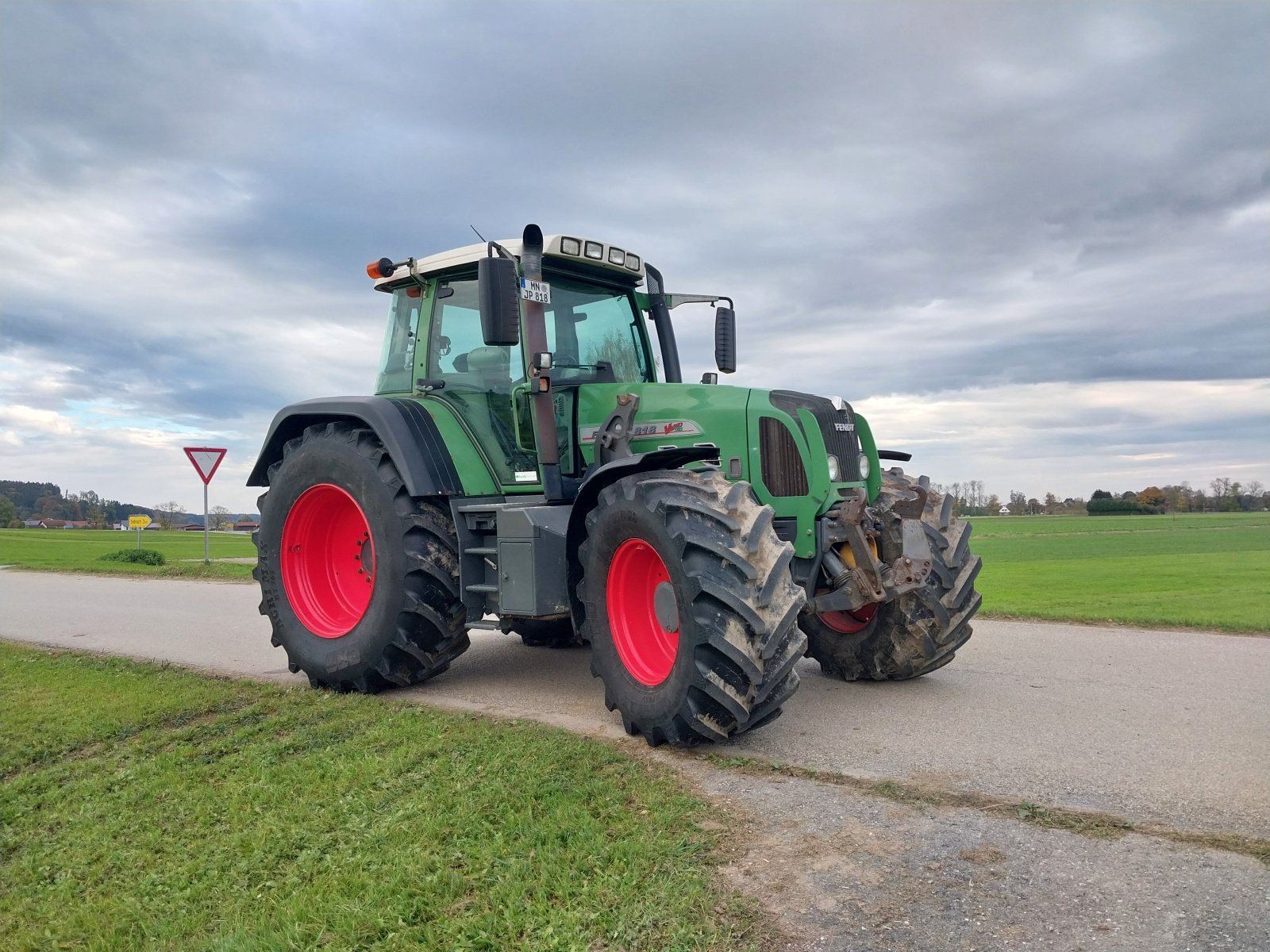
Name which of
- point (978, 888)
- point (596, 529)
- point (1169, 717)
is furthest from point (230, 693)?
point (1169, 717)

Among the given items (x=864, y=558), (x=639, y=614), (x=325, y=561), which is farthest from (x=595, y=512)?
(x=325, y=561)

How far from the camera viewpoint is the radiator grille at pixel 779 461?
230 inches

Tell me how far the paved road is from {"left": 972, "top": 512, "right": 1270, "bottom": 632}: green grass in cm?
111

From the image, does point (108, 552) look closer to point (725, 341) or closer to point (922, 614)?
point (725, 341)

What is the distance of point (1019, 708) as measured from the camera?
5.86 metres

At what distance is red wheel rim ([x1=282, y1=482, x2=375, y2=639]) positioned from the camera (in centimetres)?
734

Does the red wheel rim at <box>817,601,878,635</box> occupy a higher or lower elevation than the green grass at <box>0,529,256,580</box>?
higher

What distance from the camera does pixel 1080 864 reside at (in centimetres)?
339

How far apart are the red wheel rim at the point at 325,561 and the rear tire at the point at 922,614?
3.56 metres

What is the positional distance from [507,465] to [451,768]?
103 inches

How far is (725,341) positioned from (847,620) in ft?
7.65

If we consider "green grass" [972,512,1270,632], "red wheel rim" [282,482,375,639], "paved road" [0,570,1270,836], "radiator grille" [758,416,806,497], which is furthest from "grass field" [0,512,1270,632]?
"red wheel rim" [282,482,375,639]

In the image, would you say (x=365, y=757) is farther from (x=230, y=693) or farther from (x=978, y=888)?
(x=978, y=888)

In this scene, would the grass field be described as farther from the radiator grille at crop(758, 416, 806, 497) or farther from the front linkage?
the radiator grille at crop(758, 416, 806, 497)
